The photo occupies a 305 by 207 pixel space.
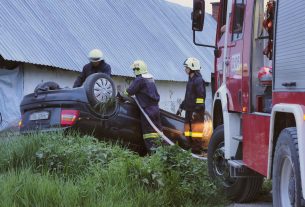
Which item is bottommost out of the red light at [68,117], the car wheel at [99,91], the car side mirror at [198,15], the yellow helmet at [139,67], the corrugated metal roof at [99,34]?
the red light at [68,117]

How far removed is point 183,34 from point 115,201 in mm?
23549

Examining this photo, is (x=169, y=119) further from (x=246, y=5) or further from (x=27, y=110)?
(x=246, y=5)

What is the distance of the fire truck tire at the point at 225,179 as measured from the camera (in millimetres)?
6113

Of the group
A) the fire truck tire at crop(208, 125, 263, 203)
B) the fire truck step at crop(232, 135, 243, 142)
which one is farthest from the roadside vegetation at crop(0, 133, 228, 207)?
the fire truck step at crop(232, 135, 243, 142)

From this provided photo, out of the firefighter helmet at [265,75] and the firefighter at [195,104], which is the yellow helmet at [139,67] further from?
the firefighter helmet at [265,75]

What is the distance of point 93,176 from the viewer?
555 cm

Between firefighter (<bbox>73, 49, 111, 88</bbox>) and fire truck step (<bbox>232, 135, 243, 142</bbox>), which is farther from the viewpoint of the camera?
firefighter (<bbox>73, 49, 111, 88</bbox>)

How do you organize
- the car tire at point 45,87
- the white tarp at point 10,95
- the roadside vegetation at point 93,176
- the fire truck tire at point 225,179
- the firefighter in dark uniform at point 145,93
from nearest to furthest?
the roadside vegetation at point 93,176, the fire truck tire at point 225,179, the car tire at point 45,87, the firefighter in dark uniform at point 145,93, the white tarp at point 10,95

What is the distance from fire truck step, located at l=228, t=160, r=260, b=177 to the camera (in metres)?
5.59

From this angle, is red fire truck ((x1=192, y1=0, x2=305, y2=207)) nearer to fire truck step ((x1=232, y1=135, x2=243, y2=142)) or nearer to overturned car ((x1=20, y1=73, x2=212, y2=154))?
fire truck step ((x1=232, y1=135, x2=243, y2=142))

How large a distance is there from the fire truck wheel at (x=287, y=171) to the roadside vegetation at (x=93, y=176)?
1295 mm

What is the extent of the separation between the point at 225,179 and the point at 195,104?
12.5 ft

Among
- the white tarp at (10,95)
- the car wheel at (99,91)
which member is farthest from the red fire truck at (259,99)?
the white tarp at (10,95)

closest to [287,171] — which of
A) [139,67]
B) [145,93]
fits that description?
[145,93]
